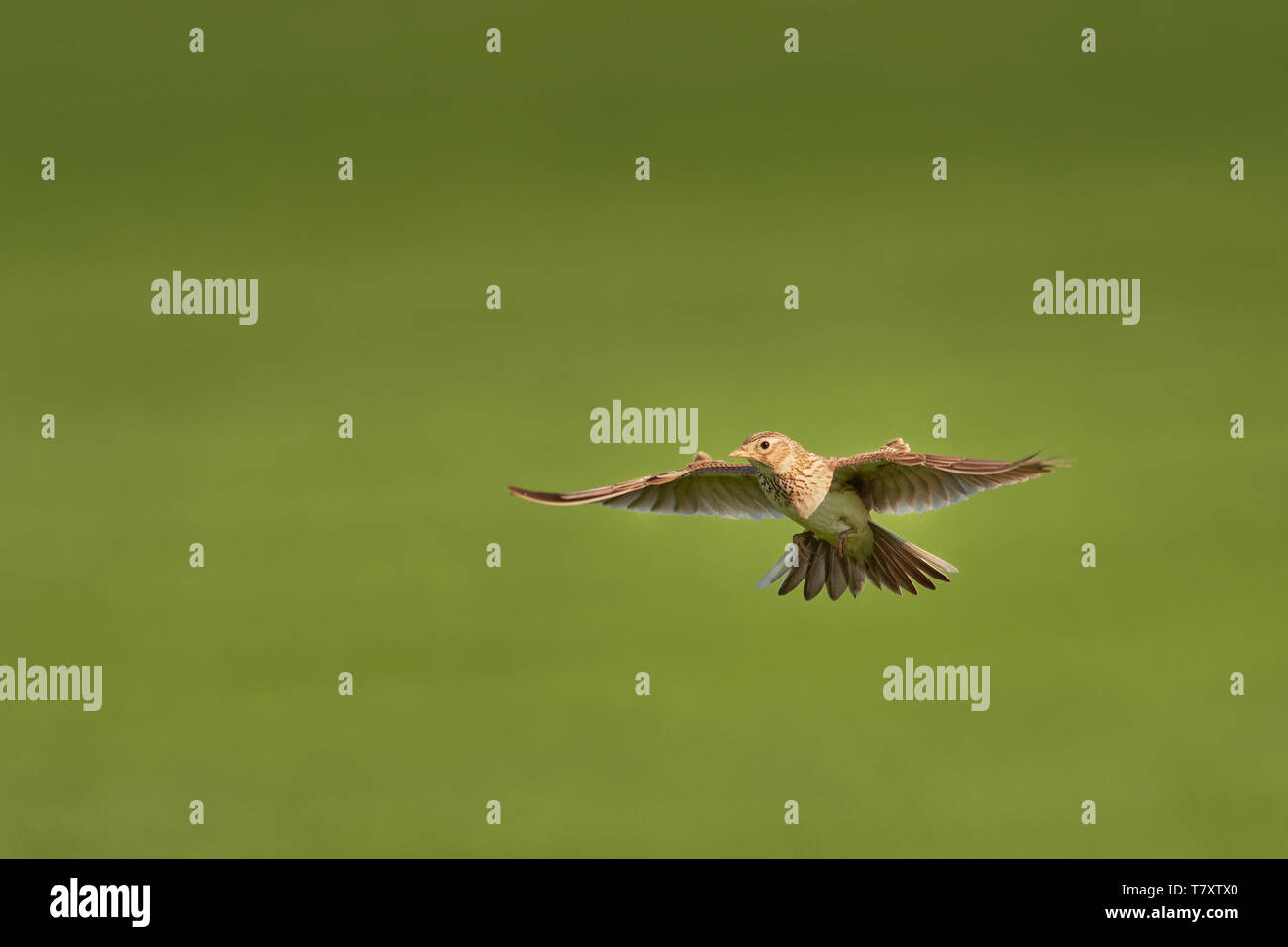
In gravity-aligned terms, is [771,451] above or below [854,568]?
above

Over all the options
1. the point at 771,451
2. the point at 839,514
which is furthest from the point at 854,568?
the point at 771,451

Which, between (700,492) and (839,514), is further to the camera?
(700,492)

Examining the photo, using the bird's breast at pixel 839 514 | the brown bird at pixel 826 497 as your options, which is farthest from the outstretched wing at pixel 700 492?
the bird's breast at pixel 839 514

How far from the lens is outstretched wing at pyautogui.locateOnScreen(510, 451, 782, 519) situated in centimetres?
245

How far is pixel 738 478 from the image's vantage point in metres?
2.59

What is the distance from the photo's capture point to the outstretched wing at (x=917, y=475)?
218 centimetres

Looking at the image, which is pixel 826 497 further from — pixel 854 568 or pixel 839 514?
pixel 854 568

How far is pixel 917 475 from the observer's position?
2393mm

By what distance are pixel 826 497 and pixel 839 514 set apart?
4 cm

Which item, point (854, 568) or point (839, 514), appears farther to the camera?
point (854, 568)

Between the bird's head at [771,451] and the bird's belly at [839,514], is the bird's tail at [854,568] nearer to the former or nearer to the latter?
the bird's belly at [839,514]

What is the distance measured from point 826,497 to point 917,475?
16 centimetres

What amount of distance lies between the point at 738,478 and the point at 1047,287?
2.59 m

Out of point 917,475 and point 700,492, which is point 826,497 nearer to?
point 917,475
